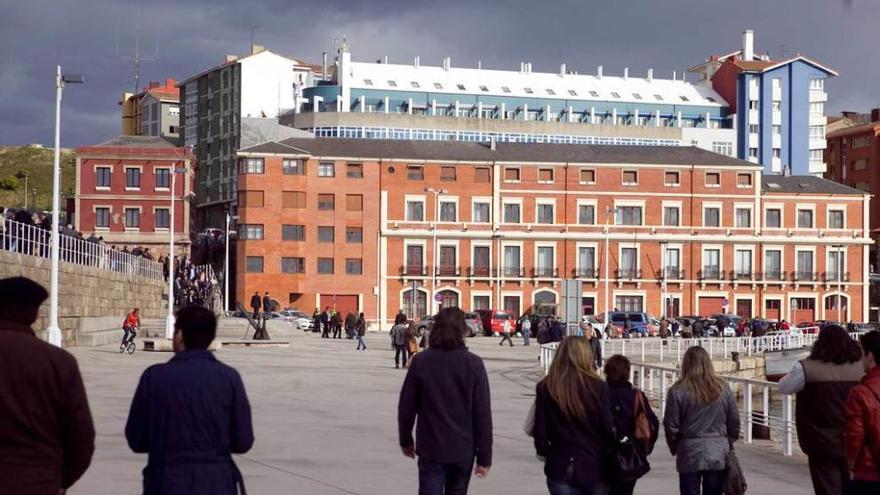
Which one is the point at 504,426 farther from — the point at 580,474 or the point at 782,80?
the point at 782,80

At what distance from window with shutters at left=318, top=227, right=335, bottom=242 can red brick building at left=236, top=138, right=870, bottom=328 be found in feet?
0.49

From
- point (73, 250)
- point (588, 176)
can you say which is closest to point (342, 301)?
point (588, 176)

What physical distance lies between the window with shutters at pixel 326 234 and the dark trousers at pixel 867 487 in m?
84.9

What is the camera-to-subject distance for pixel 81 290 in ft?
161

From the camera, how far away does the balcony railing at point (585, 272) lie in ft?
312

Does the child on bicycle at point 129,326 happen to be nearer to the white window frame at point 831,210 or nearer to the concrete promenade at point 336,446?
the concrete promenade at point 336,446

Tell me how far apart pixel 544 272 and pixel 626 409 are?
85740 millimetres

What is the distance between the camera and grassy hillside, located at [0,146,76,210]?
151750 mm

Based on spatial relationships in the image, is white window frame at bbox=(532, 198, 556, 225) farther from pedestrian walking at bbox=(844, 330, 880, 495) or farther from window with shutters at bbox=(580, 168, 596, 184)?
pedestrian walking at bbox=(844, 330, 880, 495)

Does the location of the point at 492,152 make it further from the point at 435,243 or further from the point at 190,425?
the point at 190,425

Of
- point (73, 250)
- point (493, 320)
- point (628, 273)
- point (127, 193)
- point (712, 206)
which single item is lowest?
point (493, 320)

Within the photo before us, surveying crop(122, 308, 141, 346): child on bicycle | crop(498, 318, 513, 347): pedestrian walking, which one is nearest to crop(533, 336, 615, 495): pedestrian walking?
crop(122, 308, 141, 346): child on bicycle

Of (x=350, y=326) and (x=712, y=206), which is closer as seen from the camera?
(x=350, y=326)

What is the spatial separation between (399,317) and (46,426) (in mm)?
35364
